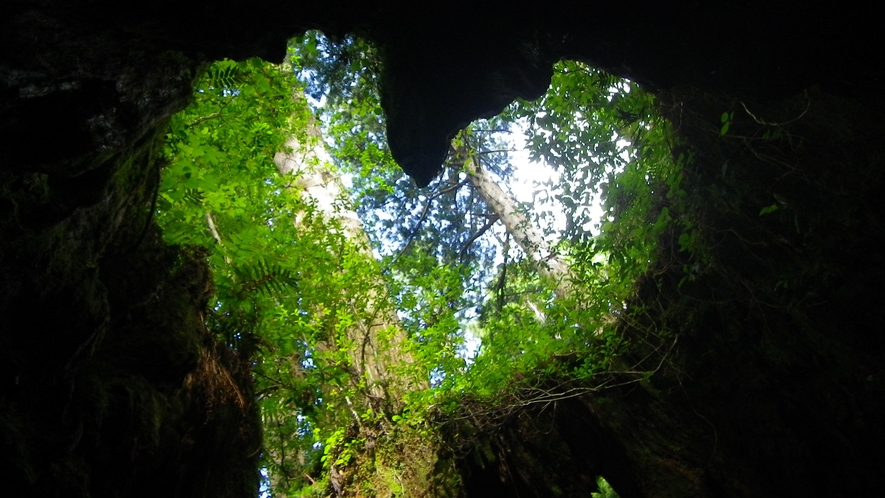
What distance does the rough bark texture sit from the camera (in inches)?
92.6

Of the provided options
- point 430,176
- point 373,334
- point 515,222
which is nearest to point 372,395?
point 373,334

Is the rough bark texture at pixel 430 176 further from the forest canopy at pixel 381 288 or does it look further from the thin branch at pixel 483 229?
the thin branch at pixel 483 229

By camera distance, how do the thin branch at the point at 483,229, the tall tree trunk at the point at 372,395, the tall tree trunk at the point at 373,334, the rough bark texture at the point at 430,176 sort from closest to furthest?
the rough bark texture at the point at 430,176
the tall tree trunk at the point at 372,395
the tall tree trunk at the point at 373,334
the thin branch at the point at 483,229

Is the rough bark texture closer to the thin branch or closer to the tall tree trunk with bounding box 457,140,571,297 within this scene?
the tall tree trunk with bounding box 457,140,571,297

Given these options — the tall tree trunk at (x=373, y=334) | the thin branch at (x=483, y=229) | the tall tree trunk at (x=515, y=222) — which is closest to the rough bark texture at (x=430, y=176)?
the tall tree trunk at (x=373, y=334)

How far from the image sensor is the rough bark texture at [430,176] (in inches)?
92.6

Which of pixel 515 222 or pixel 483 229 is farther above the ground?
pixel 483 229

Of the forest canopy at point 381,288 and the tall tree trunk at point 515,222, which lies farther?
the tall tree trunk at point 515,222

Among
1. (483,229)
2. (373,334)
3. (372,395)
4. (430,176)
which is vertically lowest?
(372,395)

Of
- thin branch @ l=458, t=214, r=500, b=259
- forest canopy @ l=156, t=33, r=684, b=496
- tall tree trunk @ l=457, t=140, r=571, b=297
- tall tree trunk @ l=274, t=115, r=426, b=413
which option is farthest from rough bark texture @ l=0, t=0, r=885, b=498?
thin branch @ l=458, t=214, r=500, b=259

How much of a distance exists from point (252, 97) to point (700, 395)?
580 cm

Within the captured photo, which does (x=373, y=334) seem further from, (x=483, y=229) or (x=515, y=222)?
(x=483, y=229)

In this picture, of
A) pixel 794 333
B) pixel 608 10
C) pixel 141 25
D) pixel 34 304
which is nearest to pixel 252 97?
pixel 141 25

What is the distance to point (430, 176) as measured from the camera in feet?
17.3
